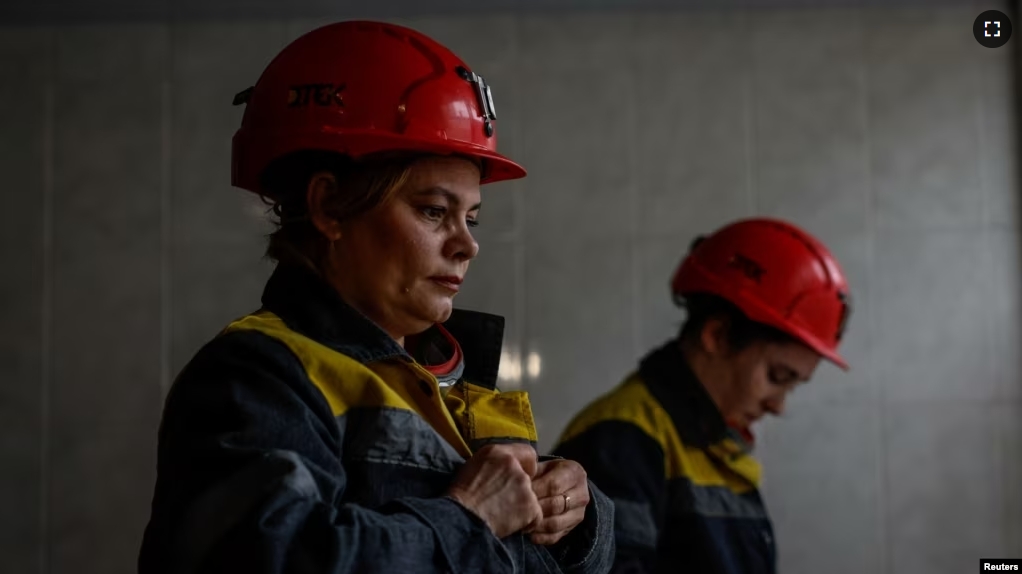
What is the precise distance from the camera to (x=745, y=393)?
10.5 feet

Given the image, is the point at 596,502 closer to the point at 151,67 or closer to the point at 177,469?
the point at 177,469

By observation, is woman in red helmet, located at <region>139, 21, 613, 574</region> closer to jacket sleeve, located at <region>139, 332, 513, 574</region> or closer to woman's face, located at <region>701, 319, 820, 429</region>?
jacket sleeve, located at <region>139, 332, 513, 574</region>

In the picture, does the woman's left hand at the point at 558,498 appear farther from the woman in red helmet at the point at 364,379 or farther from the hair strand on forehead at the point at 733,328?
the hair strand on forehead at the point at 733,328

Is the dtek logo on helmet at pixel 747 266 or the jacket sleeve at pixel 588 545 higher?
the dtek logo on helmet at pixel 747 266

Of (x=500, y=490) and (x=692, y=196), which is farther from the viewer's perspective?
(x=692, y=196)

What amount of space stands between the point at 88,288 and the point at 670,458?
280 centimetres

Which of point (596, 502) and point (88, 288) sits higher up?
point (88, 288)

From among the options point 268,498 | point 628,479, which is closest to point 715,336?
point 628,479

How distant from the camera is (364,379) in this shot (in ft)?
5.46

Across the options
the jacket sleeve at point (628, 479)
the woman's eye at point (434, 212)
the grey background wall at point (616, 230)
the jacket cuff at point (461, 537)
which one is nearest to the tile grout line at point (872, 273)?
the grey background wall at point (616, 230)

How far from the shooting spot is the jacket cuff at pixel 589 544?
183 centimetres

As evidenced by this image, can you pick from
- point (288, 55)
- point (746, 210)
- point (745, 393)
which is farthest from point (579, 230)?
point (288, 55)

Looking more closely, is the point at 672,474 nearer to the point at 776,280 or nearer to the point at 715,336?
the point at 715,336

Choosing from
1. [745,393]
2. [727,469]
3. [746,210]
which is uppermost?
[746,210]
